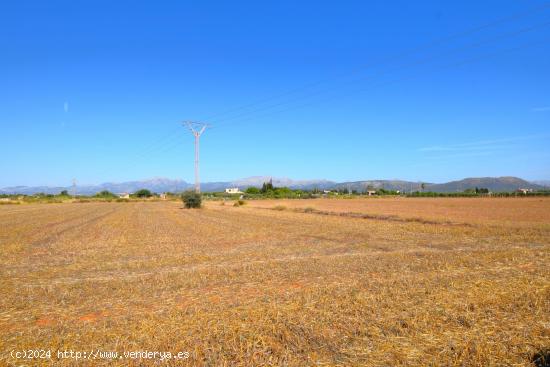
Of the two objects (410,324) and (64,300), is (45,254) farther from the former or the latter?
(410,324)

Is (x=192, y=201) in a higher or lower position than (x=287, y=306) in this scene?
higher

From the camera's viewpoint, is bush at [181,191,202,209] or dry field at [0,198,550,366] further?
bush at [181,191,202,209]

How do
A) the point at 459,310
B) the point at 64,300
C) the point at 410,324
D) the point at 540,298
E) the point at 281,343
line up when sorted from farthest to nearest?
the point at 64,300, the point at 540,298, the point at 459,310, the point at 410,324, the point at 281,343

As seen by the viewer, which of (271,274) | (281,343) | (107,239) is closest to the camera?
(281,343)

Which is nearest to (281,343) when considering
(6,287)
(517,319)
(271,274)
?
(517,319)

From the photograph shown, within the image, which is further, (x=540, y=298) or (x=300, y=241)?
(x=300, y=241)

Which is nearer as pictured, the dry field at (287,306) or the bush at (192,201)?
the dry field at (287,306)

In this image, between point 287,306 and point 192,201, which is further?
point 192,201

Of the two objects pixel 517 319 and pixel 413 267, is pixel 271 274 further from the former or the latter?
pixel 517 319

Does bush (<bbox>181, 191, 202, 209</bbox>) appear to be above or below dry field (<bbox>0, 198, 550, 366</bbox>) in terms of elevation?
above

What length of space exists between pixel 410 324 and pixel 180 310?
440cm

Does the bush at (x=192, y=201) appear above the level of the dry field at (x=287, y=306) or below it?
above

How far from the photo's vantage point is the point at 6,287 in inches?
375

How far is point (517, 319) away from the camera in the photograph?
6445mm
